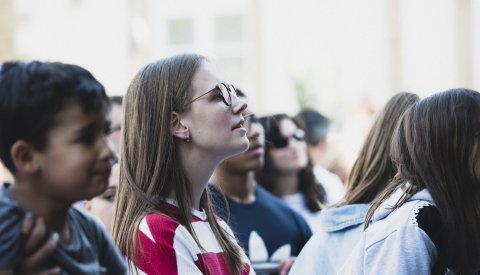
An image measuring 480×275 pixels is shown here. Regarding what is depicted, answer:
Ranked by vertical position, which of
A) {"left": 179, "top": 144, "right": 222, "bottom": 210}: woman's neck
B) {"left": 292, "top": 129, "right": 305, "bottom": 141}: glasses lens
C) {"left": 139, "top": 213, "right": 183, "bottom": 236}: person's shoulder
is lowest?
{"left": 292, "top": 129, "right": 305, "bottom": 141}: glasses lens

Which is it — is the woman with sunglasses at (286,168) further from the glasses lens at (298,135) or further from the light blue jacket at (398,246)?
the light blue jacket at (398,246)

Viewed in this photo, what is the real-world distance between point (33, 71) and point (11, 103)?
9 centimetres

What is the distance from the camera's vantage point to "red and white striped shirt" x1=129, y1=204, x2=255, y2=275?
2.82 metres

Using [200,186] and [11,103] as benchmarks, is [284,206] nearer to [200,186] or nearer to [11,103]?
[200,186]

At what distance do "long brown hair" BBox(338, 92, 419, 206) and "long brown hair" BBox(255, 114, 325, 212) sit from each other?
193 centimetres

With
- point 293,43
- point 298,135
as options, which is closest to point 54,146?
point 298,135

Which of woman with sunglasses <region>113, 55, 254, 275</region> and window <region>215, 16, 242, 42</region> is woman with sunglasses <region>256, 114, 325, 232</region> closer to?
woman with sunglasses <region>113, 55, 254, 275</region>

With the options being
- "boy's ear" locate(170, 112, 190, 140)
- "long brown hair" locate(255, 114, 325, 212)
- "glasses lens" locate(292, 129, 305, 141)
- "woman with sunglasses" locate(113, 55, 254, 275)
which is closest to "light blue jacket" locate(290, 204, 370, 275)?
"woman with sunglasses" locate(113, 55, 254, 275)

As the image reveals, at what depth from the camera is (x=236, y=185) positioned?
16.7 feet

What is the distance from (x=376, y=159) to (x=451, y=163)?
0.96 m

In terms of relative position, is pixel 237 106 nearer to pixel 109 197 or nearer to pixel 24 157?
pixel 24 157

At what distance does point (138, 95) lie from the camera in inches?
124

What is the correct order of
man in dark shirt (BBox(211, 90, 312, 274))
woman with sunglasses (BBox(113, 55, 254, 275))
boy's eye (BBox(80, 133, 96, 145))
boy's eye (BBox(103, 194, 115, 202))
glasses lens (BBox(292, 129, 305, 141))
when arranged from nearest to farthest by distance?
boy's eye (BBox(80, 133, 96, 145)), woman with sunglasses (BBox(113, 55, 254, 275)), boy's eye (BBox(103, 194, 115, 202)), man in dark shirt (BBox(211, 90, 312, 274)), glasses lens (BBox(292, 129, 305, 141))

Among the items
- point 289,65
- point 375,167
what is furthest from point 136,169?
point 289,65
